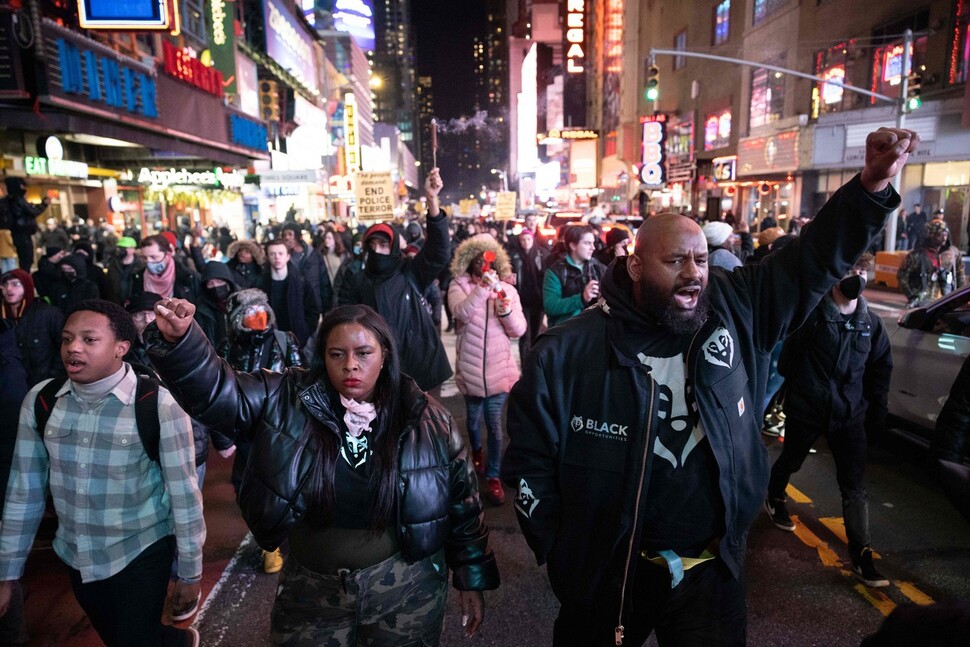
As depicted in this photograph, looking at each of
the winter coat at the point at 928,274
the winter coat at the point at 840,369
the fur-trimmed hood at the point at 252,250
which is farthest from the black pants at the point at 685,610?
the winter coat at the point at 928,274

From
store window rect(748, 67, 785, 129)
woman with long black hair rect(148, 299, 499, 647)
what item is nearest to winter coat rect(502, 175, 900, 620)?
woman with long black hair rect(148, 299, 499, 647)

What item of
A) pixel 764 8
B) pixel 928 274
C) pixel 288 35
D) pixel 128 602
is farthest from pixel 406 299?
pixel 288 35

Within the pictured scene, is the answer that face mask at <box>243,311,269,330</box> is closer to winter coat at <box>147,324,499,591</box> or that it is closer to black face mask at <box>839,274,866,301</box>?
winter coat at <box>147,324,499,591</box>

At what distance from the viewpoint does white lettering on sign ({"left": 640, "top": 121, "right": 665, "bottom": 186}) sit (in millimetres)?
42656

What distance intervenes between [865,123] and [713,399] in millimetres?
28953

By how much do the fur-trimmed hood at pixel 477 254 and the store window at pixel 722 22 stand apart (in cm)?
3882

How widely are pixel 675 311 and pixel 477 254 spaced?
3.60 meters

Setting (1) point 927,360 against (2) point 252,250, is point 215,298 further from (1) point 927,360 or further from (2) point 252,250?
(1) point 927,360

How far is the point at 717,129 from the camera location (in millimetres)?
39625

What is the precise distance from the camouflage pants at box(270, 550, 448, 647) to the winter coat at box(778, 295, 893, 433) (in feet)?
9.89

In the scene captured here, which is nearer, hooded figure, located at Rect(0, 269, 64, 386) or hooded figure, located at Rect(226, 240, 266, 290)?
hooded figure, located at Rect(0, 269, 64, 386)

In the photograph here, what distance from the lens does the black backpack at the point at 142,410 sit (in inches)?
111

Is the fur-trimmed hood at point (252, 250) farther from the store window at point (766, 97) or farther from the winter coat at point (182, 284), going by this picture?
the store window at point (766, 97)

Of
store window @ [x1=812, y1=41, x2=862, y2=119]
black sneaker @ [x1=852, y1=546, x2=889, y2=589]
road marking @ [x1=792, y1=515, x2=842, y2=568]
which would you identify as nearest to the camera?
black sneaker @ [x1=852, y1=546, x2=889, y2=589]
